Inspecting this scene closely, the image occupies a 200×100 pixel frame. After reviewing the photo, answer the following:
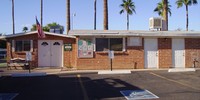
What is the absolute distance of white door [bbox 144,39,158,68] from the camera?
23.0m

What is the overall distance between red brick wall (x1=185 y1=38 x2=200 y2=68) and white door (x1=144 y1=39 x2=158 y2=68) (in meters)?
2.25

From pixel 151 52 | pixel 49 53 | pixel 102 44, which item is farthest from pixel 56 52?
pixel 151 52

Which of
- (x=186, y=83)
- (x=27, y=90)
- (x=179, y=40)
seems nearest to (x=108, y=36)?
(x=179, y=40)

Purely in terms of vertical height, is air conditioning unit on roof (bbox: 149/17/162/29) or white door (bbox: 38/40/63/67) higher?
air conditioning unit on roof (bbox: 149/17/162/29)

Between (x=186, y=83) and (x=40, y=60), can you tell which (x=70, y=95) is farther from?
(x=40, y=60)

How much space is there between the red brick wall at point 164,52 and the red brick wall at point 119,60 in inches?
51.5

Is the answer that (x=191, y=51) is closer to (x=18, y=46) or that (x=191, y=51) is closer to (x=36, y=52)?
(x=36, y=52)

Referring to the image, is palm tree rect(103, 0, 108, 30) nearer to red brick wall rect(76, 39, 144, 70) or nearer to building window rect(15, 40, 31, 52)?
red brick wall rect(76, 39, 144, 70)

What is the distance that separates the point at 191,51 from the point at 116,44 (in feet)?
17.9

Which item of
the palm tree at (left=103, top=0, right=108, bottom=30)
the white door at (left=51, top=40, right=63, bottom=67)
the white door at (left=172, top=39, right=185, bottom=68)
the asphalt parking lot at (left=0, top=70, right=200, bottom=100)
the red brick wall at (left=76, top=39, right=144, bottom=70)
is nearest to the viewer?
the asphalt parking lot at (left=0, top=70, right=200, bottom=100)

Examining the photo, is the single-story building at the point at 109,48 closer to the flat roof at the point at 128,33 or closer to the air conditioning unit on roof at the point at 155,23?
the flat roof at the point at 128,33

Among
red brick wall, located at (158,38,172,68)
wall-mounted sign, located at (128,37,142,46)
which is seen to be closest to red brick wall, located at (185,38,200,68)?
red brick wall, located at (158,38,172,68)

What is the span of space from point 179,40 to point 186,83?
9.23 meters

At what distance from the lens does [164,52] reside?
23.1 m
